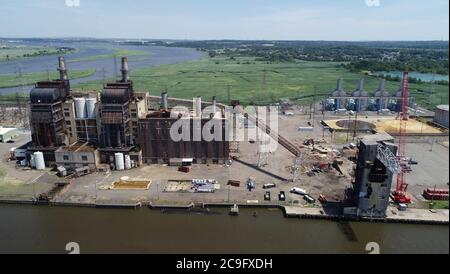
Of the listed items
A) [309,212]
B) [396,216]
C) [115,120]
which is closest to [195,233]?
[309,212]

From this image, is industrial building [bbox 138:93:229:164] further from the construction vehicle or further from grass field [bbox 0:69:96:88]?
grass field [bbox 0:69:96:88]

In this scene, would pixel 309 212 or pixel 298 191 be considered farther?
pixel 298 191

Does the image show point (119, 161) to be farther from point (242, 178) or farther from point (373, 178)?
point (373, 178)

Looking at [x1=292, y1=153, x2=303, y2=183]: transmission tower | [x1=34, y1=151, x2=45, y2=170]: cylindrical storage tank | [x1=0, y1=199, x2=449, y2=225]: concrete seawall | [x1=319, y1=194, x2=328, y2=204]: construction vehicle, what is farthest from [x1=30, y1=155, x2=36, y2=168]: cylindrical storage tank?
[x1=319, y1=194, x2=328, y2=204]: construction vehicle

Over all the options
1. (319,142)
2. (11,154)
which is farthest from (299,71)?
(11,154)

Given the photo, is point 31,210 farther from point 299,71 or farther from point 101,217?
point 299,71

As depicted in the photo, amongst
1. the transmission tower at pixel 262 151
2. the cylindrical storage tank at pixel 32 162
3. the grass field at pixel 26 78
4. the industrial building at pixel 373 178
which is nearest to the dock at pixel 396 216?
the industrial building at pixel 373 178

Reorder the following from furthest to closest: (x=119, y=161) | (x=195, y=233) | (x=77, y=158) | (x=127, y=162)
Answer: (x=127, y=162) → (x=119, y=161) → (x=77, y=158) → (x=195, y=233)
